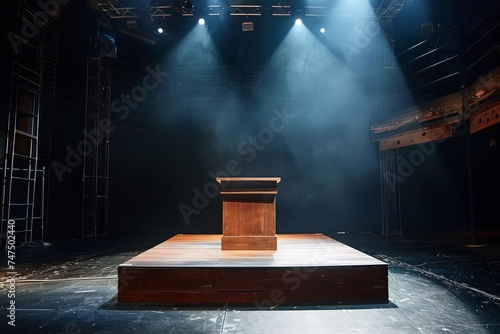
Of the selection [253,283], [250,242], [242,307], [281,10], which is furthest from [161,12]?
[242,307]

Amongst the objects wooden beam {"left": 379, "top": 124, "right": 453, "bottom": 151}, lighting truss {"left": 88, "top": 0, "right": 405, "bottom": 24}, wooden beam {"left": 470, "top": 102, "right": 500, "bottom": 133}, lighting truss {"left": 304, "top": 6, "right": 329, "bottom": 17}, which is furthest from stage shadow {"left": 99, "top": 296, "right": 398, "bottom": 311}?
lighting truss {"left": 304, "top": 6, "right": 329, "bottom": 17}

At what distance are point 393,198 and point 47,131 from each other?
7127mm

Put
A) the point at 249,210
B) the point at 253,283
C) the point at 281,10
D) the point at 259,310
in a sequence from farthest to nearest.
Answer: the point at 281,10
the point at 249,210
the point at 253,283
the point at 259,310

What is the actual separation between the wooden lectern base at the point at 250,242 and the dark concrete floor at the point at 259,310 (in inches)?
32.8

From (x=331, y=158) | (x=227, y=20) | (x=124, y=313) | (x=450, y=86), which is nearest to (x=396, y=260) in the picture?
(x=124, y=313)

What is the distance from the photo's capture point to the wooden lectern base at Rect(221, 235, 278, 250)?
119 inches

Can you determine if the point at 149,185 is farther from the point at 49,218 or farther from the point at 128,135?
the point at 49,218

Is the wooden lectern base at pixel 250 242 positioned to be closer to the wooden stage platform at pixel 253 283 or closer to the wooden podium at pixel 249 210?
the wooden podium at pixel 249 210

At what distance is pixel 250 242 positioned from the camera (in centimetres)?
304

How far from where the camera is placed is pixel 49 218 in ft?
19.6

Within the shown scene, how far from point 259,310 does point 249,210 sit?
3.37ft

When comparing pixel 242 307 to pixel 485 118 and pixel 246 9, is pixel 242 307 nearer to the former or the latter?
pixel 485 118

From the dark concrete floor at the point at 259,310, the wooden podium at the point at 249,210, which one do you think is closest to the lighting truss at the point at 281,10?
the wooden podium at the point at 249,210

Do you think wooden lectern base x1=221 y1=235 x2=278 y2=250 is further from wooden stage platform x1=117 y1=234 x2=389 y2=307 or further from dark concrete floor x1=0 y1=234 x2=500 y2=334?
dark concrete floor x1=0 y1=234 x2=500 y2=334
